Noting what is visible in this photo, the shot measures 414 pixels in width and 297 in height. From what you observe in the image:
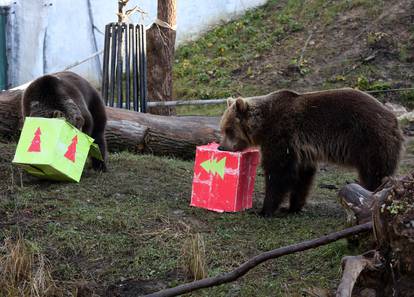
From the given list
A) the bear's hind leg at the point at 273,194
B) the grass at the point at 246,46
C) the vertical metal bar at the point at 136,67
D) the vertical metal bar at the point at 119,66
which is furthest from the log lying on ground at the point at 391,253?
the grass at the point at 246,46

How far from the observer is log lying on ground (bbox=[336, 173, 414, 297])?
3369 mm

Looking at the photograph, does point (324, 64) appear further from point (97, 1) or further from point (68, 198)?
Answer: point (68, 198)

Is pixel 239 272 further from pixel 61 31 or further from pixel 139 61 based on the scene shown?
pixel 61 31

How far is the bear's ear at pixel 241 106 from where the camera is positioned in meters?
6.61

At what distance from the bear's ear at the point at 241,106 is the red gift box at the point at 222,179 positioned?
409mm

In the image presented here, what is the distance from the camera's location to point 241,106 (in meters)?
6.62

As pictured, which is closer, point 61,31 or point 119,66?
point 119,66

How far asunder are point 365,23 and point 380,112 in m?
8.95

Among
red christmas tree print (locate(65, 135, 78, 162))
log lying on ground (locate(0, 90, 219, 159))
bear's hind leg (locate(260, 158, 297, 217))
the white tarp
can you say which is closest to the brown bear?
red christmas tree print (locate(65, 135, 78, 162))

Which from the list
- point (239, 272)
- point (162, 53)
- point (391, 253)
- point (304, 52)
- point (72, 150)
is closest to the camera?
point (239, 272)

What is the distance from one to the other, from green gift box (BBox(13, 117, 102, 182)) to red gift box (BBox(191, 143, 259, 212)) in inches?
45.7

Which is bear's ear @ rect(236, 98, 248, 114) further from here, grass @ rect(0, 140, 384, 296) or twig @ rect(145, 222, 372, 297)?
twig @ rect(145, 222, 372, 297)

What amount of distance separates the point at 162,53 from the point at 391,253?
8.41 meters

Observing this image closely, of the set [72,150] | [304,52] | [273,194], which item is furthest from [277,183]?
[304,52]
